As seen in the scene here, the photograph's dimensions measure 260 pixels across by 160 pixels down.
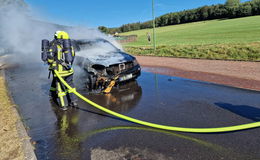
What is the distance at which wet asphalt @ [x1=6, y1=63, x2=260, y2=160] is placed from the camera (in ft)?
8.71

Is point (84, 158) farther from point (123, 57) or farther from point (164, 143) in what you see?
point (123, 57)

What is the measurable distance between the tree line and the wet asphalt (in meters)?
50.3

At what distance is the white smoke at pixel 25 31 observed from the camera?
1019 centimetres

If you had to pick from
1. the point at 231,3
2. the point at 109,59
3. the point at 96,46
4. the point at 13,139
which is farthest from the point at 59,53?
the point at 231,3

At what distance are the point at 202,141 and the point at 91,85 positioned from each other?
393 centimetres

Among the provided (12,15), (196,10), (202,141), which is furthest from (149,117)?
(196,10)

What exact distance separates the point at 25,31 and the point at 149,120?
1250 cm

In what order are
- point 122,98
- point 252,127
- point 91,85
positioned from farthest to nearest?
point 91,85, point 122,98, point 252,127

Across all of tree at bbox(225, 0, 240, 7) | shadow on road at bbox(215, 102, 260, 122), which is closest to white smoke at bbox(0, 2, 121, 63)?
shadow on road at bbox(215, 102, 260, 122)

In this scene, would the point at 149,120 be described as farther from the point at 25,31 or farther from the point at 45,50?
the point at 25,31

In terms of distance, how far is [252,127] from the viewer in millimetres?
3150

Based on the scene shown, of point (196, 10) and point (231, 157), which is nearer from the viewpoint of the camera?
point (231, 157)

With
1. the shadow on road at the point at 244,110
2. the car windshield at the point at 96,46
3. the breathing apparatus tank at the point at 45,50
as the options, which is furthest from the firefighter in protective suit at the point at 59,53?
the shadow on road at the point at 244,110

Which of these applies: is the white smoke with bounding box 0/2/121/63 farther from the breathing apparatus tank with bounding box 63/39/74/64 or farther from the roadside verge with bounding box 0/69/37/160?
the roadside verge with bounding box 0/69/37/160
